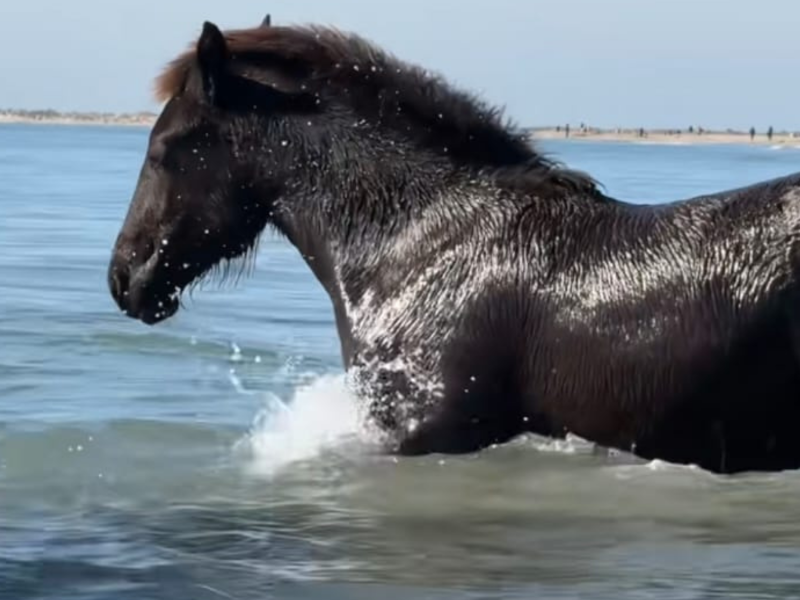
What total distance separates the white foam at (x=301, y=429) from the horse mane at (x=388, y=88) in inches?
45.6

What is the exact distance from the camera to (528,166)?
23.5 feet

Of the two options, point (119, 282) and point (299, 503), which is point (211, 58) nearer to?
point (119, 282)

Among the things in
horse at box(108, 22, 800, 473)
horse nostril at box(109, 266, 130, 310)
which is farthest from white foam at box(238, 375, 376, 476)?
horse nostril at box(109, 266, 130, 310)

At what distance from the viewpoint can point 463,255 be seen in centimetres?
696

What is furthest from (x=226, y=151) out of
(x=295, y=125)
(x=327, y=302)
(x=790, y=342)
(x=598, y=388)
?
(x=327, y=302)

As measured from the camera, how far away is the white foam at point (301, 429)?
826 centimetres

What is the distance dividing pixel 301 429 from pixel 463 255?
207 centimetres

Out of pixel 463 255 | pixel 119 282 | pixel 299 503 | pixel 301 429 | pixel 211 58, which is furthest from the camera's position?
pixel 301 429

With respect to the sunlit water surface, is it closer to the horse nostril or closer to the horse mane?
the horse nostril

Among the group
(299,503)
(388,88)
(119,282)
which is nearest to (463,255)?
(388,88)

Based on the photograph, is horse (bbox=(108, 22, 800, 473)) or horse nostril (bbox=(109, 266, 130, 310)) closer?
horse (bbox=(108, 22, 800, 473))

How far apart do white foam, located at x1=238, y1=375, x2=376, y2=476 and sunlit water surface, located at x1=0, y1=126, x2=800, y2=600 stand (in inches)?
0.6

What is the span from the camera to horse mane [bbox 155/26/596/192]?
7.23 metres

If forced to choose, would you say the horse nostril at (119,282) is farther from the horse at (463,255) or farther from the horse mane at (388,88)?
the horse mane at (388,88)
